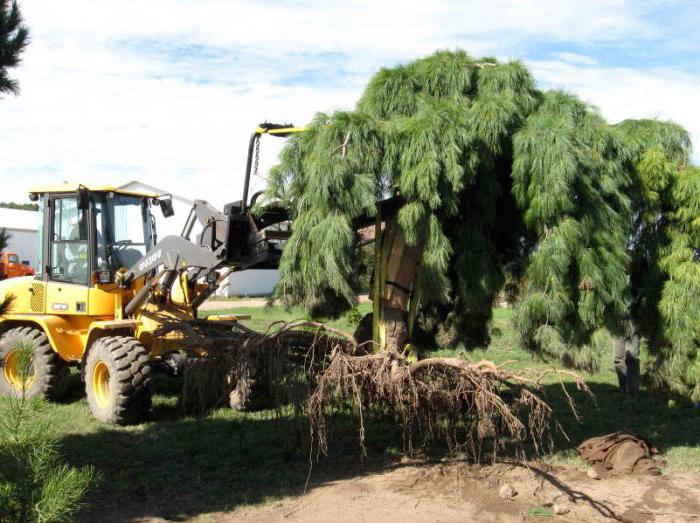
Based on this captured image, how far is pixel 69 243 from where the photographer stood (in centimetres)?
884

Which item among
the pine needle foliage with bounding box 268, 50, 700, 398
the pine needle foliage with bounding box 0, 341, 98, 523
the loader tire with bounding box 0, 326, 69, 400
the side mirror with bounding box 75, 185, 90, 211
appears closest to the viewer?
the pine needle foliage with bounding box 0, 341, 98, 523

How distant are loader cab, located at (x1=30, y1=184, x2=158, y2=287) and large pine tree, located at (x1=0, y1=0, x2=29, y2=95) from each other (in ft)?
13.6

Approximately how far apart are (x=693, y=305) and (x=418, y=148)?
2899 mm

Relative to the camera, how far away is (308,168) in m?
5.81

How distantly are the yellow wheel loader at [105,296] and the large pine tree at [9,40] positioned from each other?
3.21 meters

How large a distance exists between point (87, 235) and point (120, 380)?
195cm

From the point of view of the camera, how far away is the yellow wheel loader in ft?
25.9

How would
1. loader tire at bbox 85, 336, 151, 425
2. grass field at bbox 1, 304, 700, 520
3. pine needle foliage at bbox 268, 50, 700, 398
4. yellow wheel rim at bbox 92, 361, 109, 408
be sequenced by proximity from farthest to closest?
yellow wheel rim at bbox 92, 361, 109, 408
loader tire at bbox 85, 336, 151, 425
grass field at bbox 1, 304, 700, 520
pine needle foliage at bbox 268, 50, 700, 398

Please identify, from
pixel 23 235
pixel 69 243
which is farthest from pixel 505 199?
pixel 23 235

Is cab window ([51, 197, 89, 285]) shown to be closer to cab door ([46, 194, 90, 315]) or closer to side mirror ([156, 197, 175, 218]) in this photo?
cab door ([46, 194, 90, 315])

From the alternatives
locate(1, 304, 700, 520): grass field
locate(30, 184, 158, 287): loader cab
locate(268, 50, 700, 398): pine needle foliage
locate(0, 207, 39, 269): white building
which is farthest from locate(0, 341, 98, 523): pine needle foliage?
locate(0, 207, 39, 269): white building

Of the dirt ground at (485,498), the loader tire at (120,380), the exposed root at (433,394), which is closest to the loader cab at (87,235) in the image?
the loader tire at (120,380)

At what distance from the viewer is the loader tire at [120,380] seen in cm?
776

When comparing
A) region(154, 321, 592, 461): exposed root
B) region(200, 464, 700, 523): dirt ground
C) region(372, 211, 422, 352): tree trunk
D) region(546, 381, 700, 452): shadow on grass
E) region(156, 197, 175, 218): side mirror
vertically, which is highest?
region(156, 197, 175, 218): side mirror
